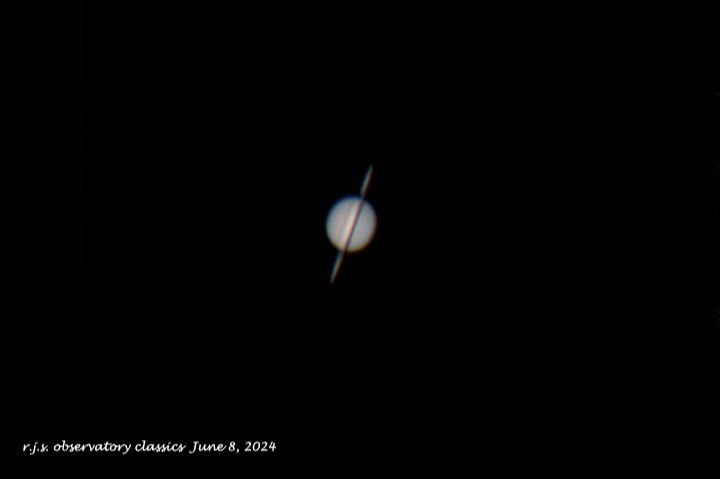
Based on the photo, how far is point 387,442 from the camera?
132 centimetres

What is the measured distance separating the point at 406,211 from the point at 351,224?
177mm

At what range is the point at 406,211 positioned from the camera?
57.8 inches

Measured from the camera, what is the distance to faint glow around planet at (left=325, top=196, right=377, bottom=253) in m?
1.43

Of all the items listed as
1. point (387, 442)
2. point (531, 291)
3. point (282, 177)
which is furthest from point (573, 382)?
point (282, 177)

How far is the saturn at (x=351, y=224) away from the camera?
143cm

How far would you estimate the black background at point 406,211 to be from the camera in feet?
4.52
